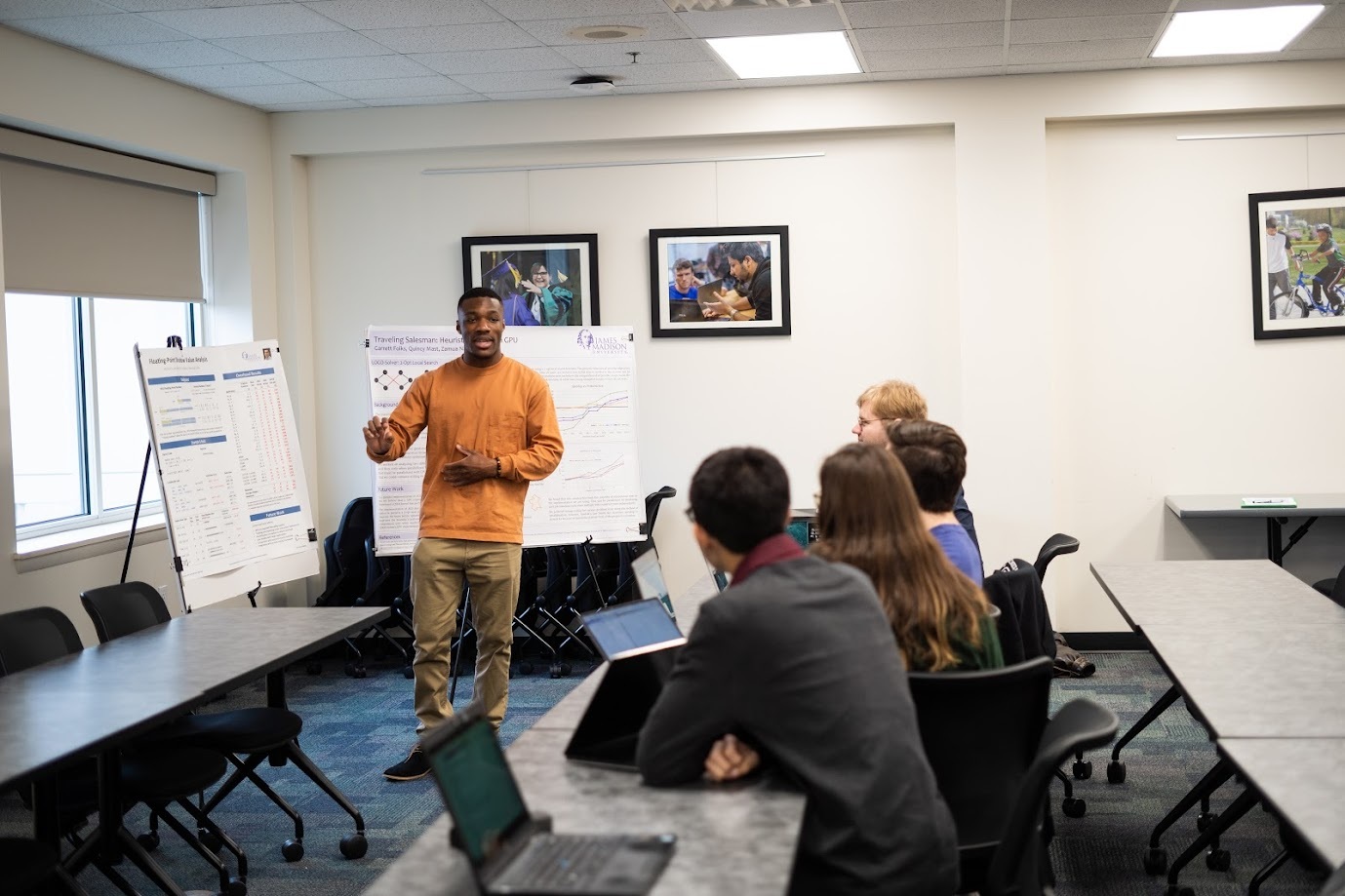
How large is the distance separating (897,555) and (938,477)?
71 cm

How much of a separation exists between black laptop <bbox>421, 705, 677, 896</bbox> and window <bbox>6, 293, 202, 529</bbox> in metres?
4.01

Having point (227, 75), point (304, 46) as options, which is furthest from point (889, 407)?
point (227, 75)

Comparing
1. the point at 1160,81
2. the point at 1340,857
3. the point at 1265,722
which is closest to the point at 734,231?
the point at 1160,81

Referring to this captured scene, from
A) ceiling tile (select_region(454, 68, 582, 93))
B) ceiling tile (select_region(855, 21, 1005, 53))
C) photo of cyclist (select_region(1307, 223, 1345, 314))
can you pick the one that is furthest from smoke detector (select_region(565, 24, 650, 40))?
photo of cyclist (select_region(1307, 223, 1345, 314))

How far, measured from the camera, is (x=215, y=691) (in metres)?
3.18

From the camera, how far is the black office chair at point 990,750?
2.29 m

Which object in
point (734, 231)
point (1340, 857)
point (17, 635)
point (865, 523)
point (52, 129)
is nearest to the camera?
point (1340, 857)

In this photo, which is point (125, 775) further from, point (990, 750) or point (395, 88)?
point (395, 88)

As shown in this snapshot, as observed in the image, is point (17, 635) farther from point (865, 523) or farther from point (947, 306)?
point (947, 306)

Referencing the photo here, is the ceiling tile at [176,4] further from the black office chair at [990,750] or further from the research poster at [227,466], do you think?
the black office chair at [990,750]

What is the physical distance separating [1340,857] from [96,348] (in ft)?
17.7

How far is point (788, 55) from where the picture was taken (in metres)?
5.90

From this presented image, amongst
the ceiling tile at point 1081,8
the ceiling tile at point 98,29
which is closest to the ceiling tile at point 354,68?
the ceiling tile at point 98,29

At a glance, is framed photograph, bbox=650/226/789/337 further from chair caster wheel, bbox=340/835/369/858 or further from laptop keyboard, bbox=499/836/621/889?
laptop keyboard, bbox=499/836/621/889
